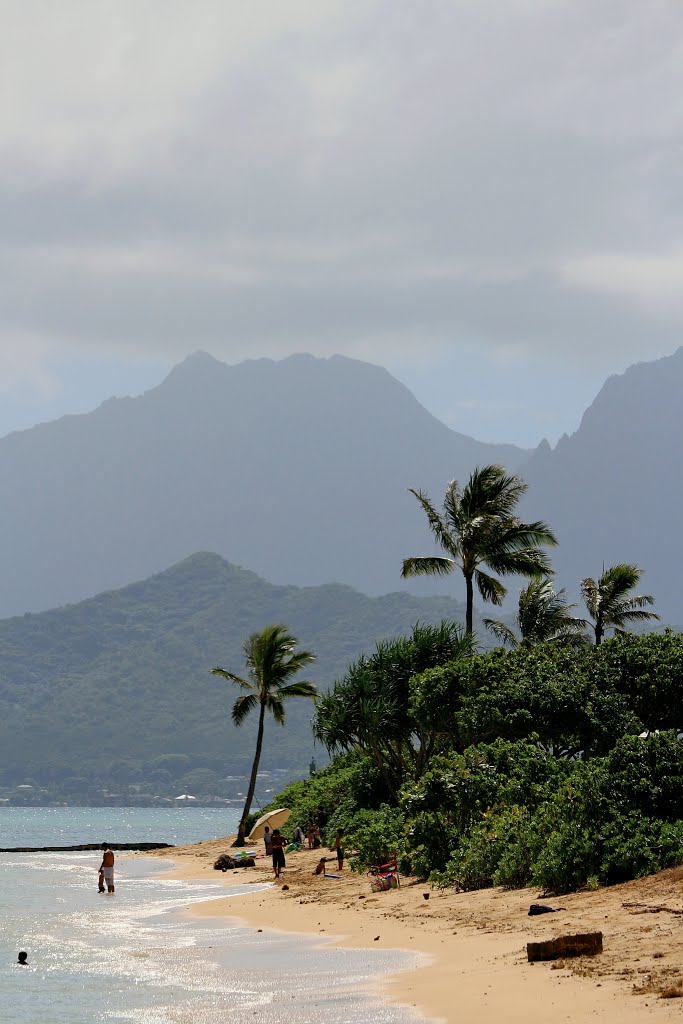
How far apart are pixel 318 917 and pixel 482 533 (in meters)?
15.6

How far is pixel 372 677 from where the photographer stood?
124 feet

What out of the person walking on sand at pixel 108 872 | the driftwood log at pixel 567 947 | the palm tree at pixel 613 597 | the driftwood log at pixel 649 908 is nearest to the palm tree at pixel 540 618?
the palm tree at pixel 613 597

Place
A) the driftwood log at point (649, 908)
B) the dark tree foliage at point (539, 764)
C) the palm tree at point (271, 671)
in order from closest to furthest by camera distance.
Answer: the driftwood log at point (649, 908) < the dark tree foliage at point (539, 764) < the palm tree at point (271, 671)

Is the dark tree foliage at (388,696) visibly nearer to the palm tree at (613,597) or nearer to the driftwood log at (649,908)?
the palm tree at (613,597)

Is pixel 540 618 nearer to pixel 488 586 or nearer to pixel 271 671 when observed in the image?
pixel 488 586

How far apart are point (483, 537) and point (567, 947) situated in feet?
76.7

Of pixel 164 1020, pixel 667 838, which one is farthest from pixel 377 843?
pixel 164 1020

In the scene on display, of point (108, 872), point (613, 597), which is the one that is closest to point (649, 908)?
point (108, 872)

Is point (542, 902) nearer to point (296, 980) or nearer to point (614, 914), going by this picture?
point (614, 914)

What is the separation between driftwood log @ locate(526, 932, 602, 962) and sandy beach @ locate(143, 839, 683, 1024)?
0.14 meters

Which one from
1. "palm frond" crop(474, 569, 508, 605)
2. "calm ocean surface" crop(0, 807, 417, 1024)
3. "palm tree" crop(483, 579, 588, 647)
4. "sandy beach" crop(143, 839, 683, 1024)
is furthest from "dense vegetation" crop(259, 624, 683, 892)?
"palm tree" crop(483, 579, 588, 647)

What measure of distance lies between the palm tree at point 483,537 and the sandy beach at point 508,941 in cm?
1218

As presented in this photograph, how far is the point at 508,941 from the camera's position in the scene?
16469 mm

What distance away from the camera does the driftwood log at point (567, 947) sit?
14.2 m
